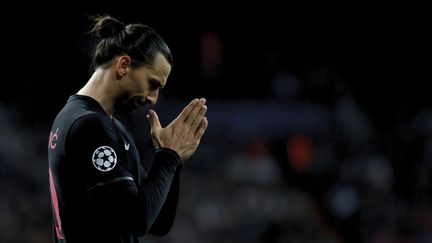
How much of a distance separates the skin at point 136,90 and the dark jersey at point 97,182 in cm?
8

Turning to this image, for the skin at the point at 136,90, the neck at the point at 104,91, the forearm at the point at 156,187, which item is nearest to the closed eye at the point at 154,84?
the skin at the point at 136,90

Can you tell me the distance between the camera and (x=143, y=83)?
227 centimetres

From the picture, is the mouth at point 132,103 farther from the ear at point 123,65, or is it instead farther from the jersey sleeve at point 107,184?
the jersey sleeve at point 107,184

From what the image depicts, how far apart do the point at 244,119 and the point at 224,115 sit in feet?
0.83

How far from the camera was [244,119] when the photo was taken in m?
8.40

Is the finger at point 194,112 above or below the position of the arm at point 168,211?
above

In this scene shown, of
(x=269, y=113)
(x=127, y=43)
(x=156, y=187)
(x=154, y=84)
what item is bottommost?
(x=269, y=113)

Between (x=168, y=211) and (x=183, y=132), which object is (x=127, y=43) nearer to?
(x=183, y=132)

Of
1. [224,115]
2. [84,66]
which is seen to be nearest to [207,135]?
[224,115]

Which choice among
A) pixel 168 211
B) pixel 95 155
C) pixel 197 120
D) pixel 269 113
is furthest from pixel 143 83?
pixel 269 113

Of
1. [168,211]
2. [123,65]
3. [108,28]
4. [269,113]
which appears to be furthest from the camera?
[269,113]

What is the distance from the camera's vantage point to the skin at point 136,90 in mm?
2262

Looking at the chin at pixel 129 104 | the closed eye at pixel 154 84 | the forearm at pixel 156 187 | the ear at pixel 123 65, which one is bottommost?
the forearm at pixel 156 187

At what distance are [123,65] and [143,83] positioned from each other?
89 mm
